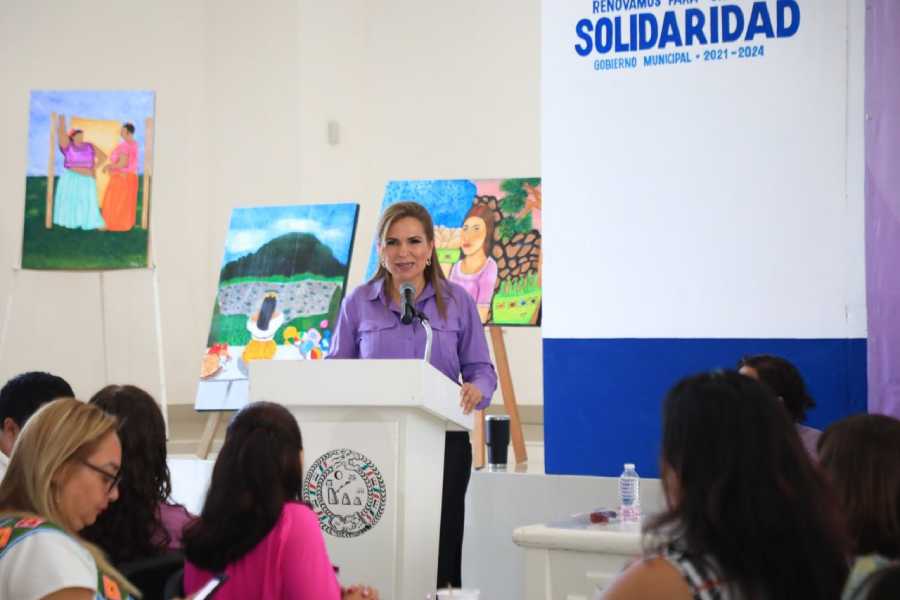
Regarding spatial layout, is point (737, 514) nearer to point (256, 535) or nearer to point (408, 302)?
point (256, 535)

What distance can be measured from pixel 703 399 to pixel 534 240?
16.9 feet

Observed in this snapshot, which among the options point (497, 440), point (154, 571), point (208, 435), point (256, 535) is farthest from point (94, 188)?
point (256, 535)

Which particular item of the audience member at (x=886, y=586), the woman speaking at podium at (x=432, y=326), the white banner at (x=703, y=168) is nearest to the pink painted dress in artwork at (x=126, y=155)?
the white banner at (x=703, y=168)

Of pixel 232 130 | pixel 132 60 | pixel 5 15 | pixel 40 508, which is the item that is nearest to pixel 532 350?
pixel 232 130

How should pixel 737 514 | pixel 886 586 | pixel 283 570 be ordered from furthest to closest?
pixel 283 570
pixel 737 514
pixel 886 586

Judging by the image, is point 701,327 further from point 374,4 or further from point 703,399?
point 374,4

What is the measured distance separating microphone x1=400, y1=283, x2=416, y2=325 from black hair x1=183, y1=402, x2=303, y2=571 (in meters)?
1.14

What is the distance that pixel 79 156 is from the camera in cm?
749

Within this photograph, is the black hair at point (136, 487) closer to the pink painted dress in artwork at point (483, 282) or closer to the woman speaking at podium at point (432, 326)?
the woman speaking at podium at point (432, 326)

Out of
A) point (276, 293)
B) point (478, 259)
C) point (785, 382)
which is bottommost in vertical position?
point (785, 382)

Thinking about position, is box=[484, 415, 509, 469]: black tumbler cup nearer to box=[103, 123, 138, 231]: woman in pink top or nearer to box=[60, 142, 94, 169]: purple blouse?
box=[103, 123, 138, 231]: woman in pink top

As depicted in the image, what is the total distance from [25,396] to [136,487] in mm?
789

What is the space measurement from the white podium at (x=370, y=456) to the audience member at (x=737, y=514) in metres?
1.66

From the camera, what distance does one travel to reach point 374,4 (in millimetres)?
9898
